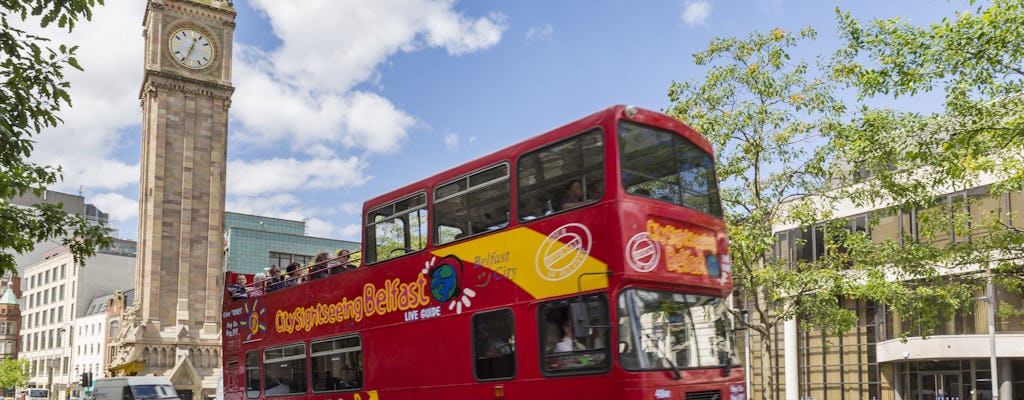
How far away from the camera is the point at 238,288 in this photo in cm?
1984

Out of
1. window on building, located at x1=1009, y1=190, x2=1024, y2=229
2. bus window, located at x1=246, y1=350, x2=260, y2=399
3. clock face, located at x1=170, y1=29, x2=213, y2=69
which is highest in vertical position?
clock face, located at x1=170, y1=29, x2=213, y2=69

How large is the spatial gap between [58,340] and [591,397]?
353ft

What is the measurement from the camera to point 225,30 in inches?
2443

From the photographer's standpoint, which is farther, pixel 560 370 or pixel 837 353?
pixel 837 353

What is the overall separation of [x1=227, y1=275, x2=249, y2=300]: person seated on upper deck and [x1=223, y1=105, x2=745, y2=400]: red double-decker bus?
572 cm

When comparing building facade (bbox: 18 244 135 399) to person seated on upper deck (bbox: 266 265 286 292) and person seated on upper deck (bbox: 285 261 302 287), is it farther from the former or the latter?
person seated on upper deck (bbox: 285 261 302 287)

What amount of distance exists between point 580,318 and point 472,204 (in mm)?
3110

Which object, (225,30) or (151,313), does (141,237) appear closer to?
(151,313)

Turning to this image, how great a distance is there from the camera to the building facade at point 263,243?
82.4m

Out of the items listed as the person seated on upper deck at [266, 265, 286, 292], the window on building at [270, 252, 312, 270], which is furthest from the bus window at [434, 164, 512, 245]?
the window on building at [270, 252, 312, 270]

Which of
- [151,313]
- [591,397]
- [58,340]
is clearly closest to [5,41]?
[591,397]

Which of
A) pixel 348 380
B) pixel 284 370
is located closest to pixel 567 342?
pixel 348 380

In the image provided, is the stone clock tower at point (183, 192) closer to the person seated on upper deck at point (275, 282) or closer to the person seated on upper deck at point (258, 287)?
the person seated on upper deck at point (258, 287)

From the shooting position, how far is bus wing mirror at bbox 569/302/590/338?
10.6m
